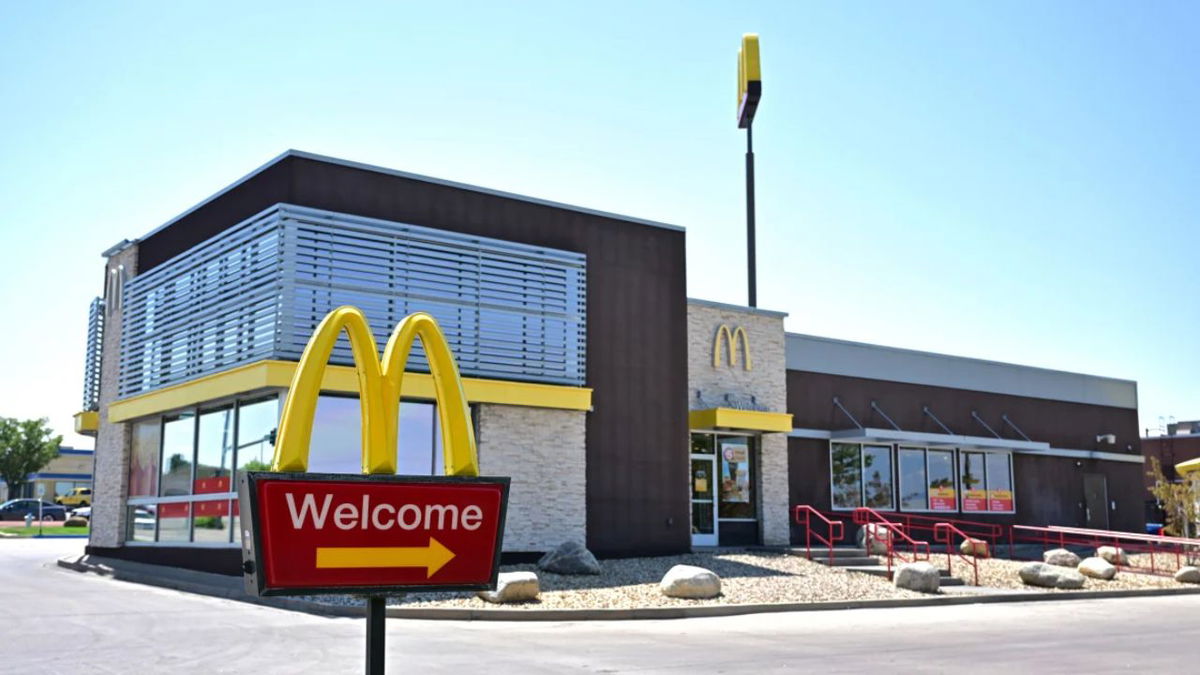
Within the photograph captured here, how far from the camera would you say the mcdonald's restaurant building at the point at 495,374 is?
19781mm

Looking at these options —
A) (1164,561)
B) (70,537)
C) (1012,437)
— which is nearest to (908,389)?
(1012,437)

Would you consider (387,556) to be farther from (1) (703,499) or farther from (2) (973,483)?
(2) (973,483)

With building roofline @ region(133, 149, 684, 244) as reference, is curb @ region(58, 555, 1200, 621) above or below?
below

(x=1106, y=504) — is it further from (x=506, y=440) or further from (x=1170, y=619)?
(x=506, y=440)

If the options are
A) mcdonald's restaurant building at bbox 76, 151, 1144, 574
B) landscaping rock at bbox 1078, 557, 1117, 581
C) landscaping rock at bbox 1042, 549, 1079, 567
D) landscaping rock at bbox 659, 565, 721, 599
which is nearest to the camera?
landscaping rock at bbox 659, 565, 721, 599

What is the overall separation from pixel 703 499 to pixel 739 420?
79.6 inches

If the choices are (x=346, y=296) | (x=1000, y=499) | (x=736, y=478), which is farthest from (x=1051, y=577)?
(x=346, y=296)

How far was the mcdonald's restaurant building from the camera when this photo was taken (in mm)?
19781

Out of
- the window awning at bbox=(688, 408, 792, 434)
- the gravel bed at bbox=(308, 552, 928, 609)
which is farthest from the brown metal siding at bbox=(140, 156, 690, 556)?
the gravel bed at bbox=(308, 552, 928, 609)

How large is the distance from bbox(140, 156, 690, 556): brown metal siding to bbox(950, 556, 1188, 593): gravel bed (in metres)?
5.90

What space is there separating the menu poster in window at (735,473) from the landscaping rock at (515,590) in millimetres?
10842

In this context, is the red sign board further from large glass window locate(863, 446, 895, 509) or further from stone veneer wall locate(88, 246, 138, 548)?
large glass window locate(863, 446, 895, 509)

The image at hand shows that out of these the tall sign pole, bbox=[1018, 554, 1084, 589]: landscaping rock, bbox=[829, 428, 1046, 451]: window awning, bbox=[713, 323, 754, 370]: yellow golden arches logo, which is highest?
the tall sign pole

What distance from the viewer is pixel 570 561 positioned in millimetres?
19469
